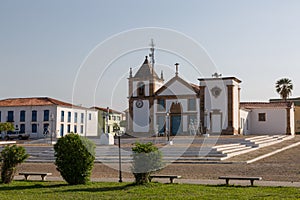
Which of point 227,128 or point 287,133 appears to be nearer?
point 227,128

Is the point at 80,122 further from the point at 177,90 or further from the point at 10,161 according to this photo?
the point at 10,161

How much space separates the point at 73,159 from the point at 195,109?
28.8m

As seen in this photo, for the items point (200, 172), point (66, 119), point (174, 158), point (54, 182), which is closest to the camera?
point (54, 182)

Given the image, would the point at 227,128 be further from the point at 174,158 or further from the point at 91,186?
the point at 91,186

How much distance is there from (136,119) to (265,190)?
33225mm

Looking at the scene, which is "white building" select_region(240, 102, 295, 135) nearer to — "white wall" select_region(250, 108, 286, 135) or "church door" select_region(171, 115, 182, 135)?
"white wall" select_region(250, 108, 286, 135)

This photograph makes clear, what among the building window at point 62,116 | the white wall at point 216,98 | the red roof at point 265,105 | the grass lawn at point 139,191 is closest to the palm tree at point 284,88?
the red roof at point 265,105

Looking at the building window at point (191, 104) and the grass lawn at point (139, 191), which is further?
the building window at point (191, 104)

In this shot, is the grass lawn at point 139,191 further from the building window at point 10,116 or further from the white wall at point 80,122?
the building window at point 10,116

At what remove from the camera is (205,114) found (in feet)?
127

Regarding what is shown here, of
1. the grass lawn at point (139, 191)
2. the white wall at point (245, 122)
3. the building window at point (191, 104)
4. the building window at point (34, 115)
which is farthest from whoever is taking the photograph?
the building window at point (34, 115)

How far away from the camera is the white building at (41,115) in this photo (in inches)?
1816

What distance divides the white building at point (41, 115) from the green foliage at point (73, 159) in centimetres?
3319

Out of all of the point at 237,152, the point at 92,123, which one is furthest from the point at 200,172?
the point at 92,123
